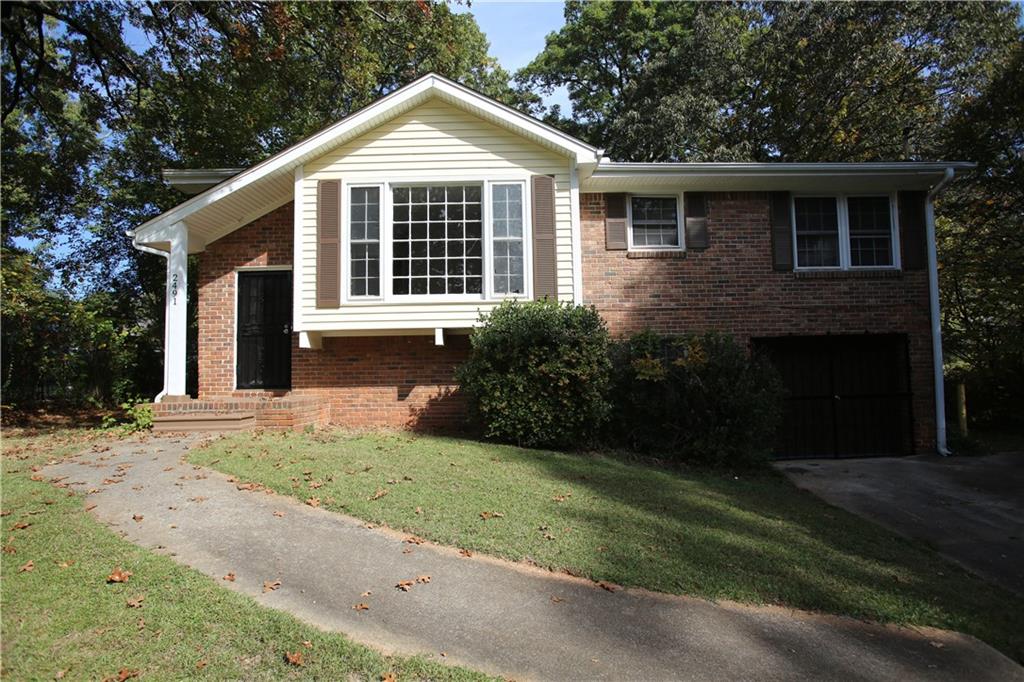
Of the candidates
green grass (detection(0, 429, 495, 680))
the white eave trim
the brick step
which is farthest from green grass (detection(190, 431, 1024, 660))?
the white eave trim

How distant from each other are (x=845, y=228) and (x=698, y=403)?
4.85m

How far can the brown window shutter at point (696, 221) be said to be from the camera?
430 inches

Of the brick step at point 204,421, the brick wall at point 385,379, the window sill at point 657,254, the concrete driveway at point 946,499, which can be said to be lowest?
the concrete driveway at point 946,499

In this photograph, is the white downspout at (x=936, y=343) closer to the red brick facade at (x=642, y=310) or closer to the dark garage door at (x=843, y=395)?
the red brick facade at (x=642, y=310)

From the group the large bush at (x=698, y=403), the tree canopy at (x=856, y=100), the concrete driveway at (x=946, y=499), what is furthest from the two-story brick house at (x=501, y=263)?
the tree canopy at (x=856, y=100)

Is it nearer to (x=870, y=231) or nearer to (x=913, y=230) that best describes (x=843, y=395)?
(x=870, y=231)

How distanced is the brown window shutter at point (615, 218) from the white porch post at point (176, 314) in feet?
23.2

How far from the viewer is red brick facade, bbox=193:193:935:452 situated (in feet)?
34.9

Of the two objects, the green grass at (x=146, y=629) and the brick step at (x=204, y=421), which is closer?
the green grass at (x=146, y=629)

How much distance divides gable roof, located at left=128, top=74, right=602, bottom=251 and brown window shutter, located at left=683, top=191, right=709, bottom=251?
2071 millimetres

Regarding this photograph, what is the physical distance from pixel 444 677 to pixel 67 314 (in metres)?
14.5

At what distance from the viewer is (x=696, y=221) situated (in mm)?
10961

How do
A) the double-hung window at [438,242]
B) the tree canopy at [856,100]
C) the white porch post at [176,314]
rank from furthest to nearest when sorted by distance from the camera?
the tree canopy at [856,100] < the white porch post at [176,314] < the double-hung window at [438,242]

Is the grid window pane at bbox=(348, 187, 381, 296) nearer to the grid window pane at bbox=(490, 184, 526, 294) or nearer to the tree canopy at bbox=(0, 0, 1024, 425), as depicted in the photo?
the grid window pane at bbox=(490, 184, 526, 294)
